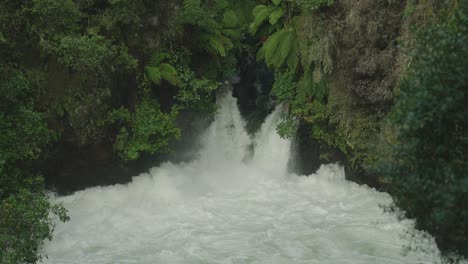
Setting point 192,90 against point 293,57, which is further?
point 192,90

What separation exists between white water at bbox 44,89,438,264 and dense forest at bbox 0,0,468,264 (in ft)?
2.09

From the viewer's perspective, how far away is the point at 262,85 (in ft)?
46.5

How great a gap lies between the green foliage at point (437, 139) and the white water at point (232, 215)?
3364mm

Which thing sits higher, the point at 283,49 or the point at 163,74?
the point at 283,49

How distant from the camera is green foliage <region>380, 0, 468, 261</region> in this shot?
4387mm

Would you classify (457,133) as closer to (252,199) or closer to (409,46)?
(409,46)

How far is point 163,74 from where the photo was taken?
11.9 meters

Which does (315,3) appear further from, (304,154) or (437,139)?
(437,139)

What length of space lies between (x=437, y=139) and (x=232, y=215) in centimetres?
648

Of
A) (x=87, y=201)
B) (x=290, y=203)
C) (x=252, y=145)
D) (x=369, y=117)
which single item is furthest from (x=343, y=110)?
(x=87, y=201)

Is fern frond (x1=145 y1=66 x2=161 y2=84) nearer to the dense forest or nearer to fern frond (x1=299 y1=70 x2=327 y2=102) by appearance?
the dense forest

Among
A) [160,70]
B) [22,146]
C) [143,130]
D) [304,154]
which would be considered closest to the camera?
[22,146]

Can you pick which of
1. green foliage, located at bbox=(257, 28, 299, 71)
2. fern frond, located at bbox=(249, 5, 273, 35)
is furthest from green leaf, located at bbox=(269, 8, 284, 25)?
green foliage, located at bbox=(257, 28, 299, 71)

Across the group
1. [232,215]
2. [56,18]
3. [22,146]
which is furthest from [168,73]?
[22,146]
